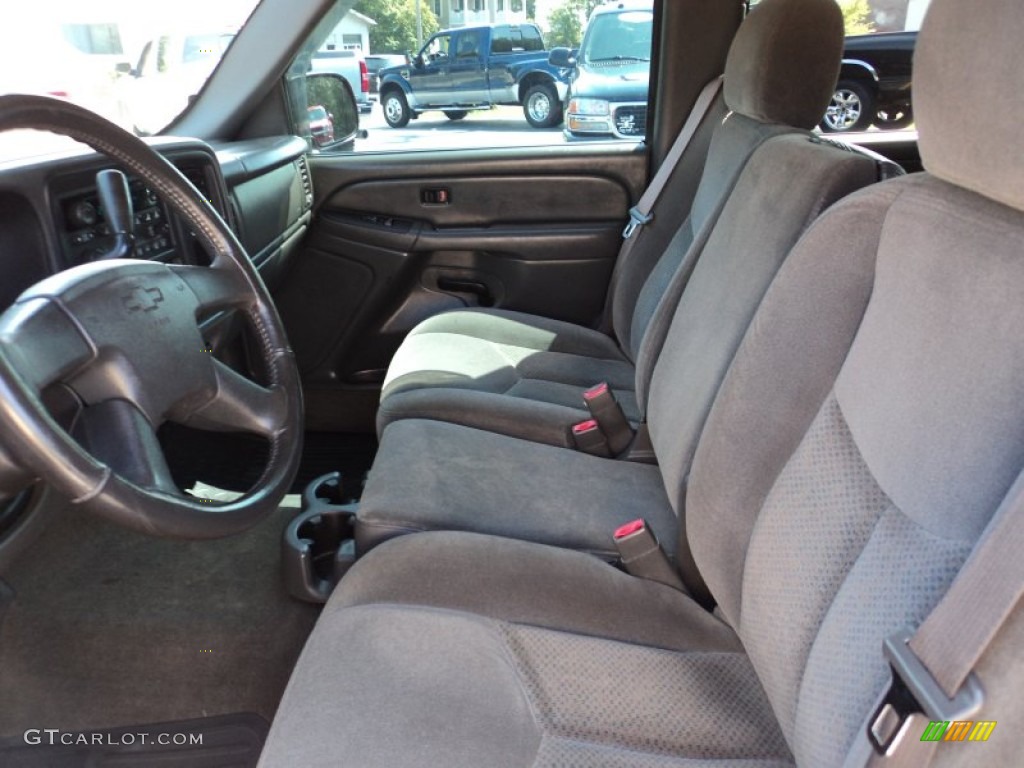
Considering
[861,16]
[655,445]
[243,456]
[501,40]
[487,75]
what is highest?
[861,16]

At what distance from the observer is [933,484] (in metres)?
0.81

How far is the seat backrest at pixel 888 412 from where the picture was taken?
2.53ft

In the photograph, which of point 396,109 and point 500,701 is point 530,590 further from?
point 396,109

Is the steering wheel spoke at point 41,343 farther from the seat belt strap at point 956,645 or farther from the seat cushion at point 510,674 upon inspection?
the seat belt strap at point 956,645

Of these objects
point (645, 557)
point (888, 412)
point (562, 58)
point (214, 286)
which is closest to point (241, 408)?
point (214, 286)

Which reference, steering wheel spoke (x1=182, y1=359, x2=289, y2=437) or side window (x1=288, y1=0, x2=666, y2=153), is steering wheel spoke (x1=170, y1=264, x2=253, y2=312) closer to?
steering wheel spoke (x1=182, y1=359, x2=289, y2=437)

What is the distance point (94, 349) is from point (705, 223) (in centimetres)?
108

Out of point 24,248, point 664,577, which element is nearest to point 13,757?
point 24,248

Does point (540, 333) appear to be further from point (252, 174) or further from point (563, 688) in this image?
point (563, 688)

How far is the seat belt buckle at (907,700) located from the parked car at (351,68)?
2.17 m

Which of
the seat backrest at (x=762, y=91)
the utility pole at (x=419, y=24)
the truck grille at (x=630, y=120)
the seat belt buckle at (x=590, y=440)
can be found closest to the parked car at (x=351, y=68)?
the utility pole at (x=419, y=24)

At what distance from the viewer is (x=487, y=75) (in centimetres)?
311

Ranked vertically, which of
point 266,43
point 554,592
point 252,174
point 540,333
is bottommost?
point 540,333

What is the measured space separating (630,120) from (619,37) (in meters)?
0.22
